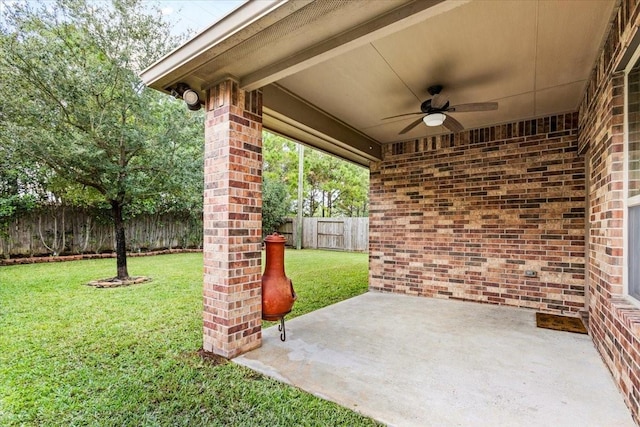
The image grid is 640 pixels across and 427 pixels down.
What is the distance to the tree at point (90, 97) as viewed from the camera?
17.6ft

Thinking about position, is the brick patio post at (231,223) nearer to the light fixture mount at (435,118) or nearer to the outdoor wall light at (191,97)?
the outdoor wall light at (191,97)

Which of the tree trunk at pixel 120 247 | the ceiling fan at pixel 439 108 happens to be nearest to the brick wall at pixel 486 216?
the ceiling fan at pixel 439 108

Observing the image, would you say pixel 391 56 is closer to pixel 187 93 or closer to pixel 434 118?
pixel 434 118

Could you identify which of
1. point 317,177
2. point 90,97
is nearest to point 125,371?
point 90,97

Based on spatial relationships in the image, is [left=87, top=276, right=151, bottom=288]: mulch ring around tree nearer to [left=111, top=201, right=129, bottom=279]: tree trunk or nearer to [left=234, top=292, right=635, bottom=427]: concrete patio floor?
[left=111, top=201, right=129, bottom=279]: tree trunk

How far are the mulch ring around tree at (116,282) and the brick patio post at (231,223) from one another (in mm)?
4075

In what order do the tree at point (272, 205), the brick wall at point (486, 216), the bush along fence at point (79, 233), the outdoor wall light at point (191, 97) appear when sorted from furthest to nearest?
1. the tree at point (272, 205)
2. the bush along fence at point (79, 233)
3. the brick wall at point (486, 216)
4. the outdoor wall light at point (191, 97)

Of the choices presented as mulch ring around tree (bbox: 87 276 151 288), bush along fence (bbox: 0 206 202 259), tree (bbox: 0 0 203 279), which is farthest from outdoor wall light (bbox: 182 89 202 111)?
bush along fence (bbox: 0 206 202 259)

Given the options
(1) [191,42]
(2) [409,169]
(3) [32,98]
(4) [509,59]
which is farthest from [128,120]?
(4) [509,59]

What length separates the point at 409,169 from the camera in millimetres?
5895

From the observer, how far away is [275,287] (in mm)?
3262

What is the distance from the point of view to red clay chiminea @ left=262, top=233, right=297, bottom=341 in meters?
3.21

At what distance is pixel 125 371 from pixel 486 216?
5.18 m

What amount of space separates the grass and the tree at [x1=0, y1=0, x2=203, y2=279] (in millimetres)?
2389
